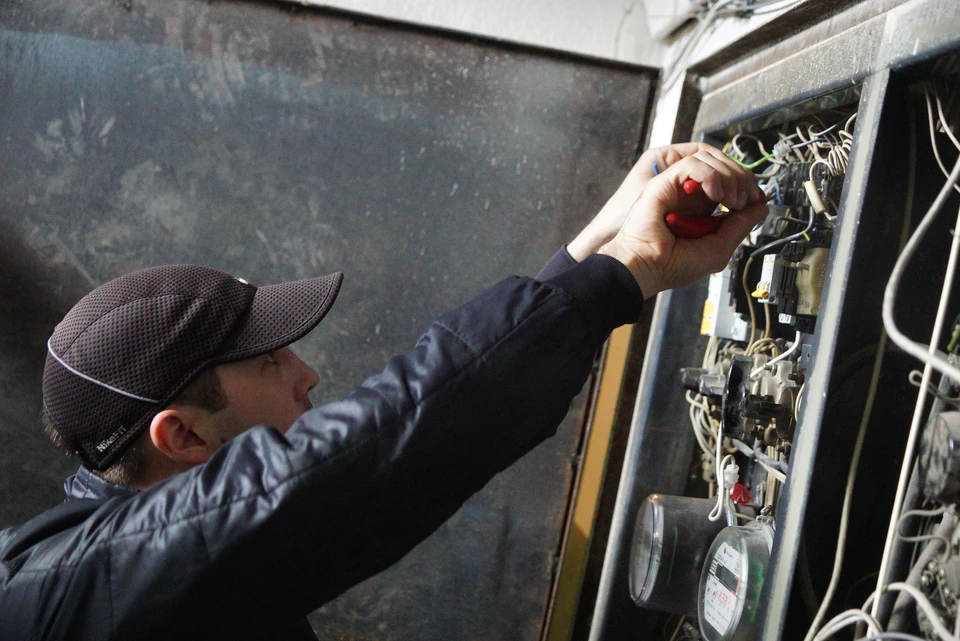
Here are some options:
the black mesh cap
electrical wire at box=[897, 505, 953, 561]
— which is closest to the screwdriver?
electrical wire at box=[897, 505, 953, 561]

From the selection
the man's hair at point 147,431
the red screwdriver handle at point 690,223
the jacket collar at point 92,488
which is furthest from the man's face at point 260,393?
the red screwdriver handle at point 690,223

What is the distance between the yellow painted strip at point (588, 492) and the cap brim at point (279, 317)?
31.6 inches

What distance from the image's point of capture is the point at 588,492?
5.41ft

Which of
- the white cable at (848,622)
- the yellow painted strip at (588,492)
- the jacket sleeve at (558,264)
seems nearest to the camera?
the white cable at (848,622)

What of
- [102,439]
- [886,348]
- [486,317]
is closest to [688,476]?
[886,348]

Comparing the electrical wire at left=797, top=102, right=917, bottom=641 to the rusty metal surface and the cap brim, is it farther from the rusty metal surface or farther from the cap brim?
the cap brim

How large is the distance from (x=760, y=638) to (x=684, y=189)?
58 cm

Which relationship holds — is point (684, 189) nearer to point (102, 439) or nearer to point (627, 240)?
point (627, 240)

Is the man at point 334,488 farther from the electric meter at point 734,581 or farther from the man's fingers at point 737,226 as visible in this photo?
the electric meter at point 734,581

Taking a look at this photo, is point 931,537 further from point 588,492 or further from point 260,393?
point 588,492

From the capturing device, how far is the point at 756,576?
0.94 m

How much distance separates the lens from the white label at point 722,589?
0.96 meters

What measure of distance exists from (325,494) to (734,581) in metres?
0.61

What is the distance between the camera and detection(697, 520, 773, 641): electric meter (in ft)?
3.07
